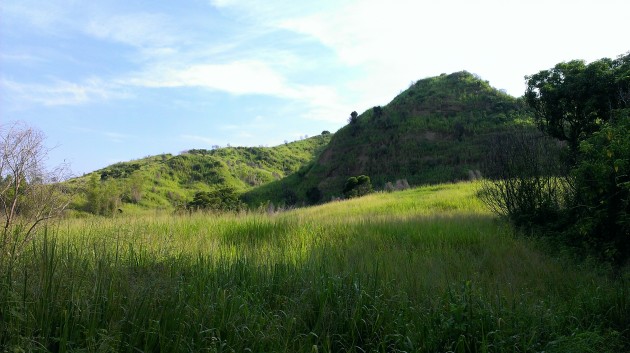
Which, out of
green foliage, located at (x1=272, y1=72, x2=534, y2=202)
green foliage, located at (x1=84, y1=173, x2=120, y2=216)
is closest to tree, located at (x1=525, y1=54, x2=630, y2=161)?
green foliage, located at (x1=84, y1=173, x2=120, y2=216)

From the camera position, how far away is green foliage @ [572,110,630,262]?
562 centimetres

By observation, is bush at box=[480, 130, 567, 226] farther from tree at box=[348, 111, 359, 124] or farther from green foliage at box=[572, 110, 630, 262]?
tree at box=[348, 111, 359, 124]

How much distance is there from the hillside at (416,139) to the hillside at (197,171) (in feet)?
50.1

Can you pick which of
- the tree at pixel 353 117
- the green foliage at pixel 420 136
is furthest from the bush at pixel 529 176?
the tree at pixel 353 117

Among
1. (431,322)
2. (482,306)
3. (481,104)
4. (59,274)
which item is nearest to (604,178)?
(482,306)

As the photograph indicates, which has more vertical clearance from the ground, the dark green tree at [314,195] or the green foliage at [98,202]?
the green foliage at [98,202]

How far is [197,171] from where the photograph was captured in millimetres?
80938

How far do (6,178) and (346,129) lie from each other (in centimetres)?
6263

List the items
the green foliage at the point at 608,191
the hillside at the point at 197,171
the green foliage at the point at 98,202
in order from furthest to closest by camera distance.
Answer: the hillside at the point at 197,171 < the green foliage at the point at 98,202 < the green foliage at the point at 608,191

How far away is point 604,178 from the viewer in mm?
5711

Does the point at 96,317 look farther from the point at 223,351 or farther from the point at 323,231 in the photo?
the point at 323,231

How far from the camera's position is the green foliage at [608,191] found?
18.4ft

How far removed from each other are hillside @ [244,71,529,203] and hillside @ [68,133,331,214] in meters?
15.3

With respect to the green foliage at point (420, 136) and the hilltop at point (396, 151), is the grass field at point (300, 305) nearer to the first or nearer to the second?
the hilltop at point (396, 151)
